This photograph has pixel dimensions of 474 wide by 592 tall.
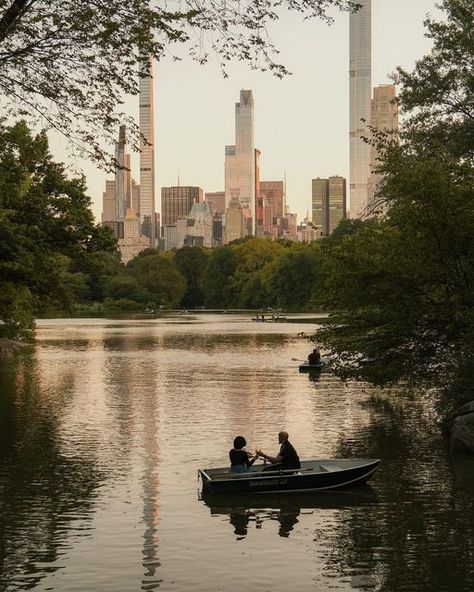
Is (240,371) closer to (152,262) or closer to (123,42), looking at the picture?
(123,42)

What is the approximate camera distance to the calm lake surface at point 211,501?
635 inches

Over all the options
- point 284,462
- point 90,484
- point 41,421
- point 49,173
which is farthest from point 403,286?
point 49,173

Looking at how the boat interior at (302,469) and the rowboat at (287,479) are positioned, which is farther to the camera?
the boat interior at (302,469)

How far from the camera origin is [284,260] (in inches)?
6959

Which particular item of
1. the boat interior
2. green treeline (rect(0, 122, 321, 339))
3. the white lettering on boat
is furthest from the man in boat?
green treeline (rect(0, 122, 321, 339))

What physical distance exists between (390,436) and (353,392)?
12.5m

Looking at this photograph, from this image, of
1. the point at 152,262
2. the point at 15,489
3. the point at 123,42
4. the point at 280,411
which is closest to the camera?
the point at 123,42

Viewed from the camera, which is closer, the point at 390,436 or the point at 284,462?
the point at 284,462

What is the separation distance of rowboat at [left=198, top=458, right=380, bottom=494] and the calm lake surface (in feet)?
0.97

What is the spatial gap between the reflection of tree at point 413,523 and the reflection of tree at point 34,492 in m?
5.76

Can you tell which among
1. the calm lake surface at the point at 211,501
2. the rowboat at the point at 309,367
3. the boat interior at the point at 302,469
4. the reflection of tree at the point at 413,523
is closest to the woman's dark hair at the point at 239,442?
the boat interior at the point at 302,469

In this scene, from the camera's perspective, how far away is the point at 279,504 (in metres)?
21.4

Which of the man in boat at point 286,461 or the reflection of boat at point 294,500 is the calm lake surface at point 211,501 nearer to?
the reflection of boat at point 294,500

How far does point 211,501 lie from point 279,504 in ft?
5.43
